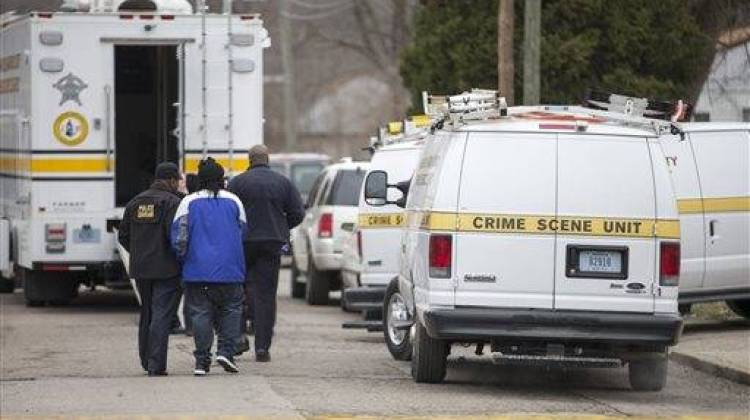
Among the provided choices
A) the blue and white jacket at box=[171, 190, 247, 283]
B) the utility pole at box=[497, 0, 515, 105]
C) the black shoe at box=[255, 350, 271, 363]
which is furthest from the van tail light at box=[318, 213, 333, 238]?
the blue and white jacket at box=[171, 190, 247, 283]

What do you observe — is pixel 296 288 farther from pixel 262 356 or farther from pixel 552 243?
pixel 552 243

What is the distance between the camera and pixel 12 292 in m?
27.7

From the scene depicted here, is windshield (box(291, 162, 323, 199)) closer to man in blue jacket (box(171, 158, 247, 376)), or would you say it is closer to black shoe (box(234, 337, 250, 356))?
black shoe (box(234, 337, 250, 356))

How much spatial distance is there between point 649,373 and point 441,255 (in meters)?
2.09

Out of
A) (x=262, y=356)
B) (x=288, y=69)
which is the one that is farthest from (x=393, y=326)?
(x=288, y=69)

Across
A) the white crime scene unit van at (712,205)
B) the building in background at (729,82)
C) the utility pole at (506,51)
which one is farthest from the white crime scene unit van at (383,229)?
the building in background at (729,82)

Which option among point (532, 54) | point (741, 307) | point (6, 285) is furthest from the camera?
point (6, 285)

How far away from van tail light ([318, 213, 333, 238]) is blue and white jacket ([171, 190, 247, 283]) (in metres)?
9.31

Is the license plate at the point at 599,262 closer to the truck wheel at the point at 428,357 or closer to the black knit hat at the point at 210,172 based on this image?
the truck wheel at the point at 428,357

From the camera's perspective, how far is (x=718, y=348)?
58.2ft

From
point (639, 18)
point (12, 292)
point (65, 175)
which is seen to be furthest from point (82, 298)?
point (639, 18)

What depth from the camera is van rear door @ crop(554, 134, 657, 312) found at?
13.7m

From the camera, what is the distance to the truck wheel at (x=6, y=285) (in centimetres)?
2722

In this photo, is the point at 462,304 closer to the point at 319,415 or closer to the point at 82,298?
the point at 319,415
